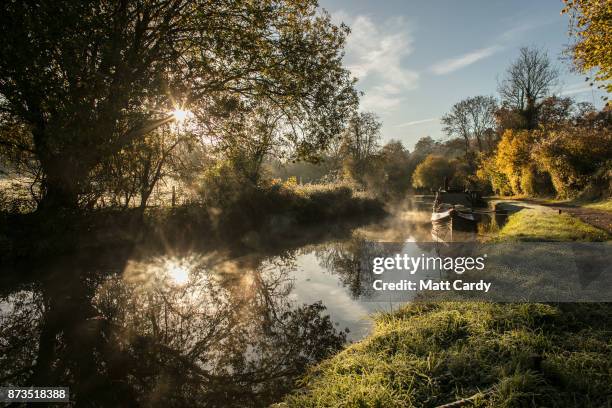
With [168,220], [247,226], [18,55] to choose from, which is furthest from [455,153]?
[18,55]

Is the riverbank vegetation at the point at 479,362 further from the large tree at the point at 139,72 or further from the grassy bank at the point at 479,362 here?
the large tree at the point at 139,72

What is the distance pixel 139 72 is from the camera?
10805mm

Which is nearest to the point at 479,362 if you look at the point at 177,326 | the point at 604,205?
the point at 177,326

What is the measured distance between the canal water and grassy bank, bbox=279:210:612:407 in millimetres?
1000

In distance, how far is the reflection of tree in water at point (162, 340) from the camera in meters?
4.68

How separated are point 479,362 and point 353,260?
8315 millimetres

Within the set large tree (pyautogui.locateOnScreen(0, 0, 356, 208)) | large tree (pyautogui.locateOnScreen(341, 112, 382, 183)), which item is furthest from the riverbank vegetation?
large tree (pyautogui.locateOnScreen(341, 112, 382, 183))

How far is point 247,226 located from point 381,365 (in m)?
16.1

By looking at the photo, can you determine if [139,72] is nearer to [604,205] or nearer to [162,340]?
[162,340]

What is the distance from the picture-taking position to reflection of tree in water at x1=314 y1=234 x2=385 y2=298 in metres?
9.32

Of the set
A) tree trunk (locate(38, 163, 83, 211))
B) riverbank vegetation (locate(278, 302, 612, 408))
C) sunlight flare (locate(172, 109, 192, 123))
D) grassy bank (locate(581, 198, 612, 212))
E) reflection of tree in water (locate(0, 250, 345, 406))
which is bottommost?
reflection of tree in water (locate(0, 250, 345, 406))

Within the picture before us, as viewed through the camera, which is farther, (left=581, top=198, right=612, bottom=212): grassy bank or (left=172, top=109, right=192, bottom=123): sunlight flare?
(left=581, top=198, right=612, bottom=212): grassy bank

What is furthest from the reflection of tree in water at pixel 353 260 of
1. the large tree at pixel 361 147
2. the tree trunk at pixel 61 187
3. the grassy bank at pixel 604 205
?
the large tree at pixel 361 147

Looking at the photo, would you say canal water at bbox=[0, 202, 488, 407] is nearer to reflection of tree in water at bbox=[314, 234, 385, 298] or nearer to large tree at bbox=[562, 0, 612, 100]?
reflection of tree in water at bbox=[314, 234, 385, 298]
